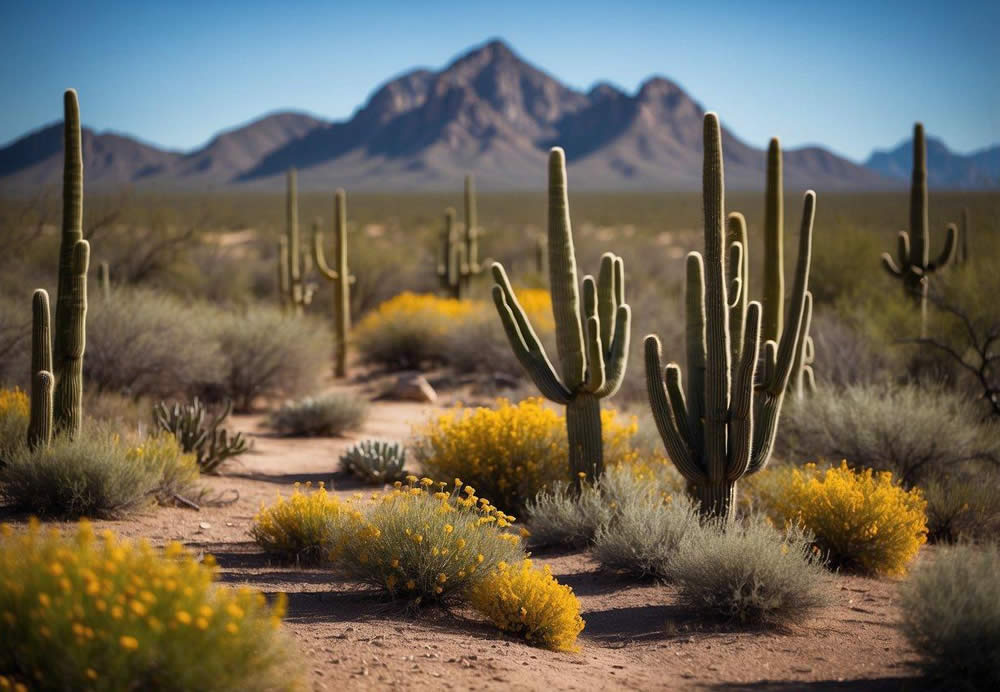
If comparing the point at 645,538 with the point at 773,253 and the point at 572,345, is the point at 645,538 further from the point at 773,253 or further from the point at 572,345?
the point at 773,253

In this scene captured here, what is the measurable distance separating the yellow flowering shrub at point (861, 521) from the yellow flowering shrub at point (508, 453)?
2397 mm

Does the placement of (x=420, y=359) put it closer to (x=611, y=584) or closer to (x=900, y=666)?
(x=611, y=584)

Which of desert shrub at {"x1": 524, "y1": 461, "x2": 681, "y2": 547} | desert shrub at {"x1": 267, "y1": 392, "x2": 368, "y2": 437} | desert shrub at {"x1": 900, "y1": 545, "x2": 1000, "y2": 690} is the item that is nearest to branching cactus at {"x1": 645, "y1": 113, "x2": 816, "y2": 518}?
desert shrub at {"x1": 524, "y1": 461, "x2": 681, "y2": 547}

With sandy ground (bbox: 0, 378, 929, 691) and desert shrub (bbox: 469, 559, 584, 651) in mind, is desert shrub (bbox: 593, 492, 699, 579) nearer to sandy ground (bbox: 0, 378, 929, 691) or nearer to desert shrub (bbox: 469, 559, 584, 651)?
sandy ground (bbox: 0, 378, 929, 691)

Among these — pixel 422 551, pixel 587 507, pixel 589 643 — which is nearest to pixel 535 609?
pixel 589 643

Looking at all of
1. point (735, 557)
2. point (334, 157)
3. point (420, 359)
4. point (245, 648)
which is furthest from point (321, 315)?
point (334, 157)

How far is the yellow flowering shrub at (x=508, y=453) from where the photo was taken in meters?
9.80

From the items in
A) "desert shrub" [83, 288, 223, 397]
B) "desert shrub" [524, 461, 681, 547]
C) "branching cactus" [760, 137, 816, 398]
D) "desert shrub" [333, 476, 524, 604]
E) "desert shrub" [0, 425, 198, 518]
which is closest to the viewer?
"desert shrub" [333, 476, 524, 604]

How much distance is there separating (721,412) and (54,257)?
18.6 m

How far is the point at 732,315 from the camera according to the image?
823 cm

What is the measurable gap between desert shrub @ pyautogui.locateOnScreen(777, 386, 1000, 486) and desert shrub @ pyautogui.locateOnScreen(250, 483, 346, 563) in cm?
543

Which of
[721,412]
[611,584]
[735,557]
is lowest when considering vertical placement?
[611,584]

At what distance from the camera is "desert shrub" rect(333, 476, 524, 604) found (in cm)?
631

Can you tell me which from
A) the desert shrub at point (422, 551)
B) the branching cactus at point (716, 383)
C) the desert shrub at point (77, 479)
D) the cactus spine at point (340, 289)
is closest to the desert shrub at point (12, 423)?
the desert shrub at point (77, 479)
